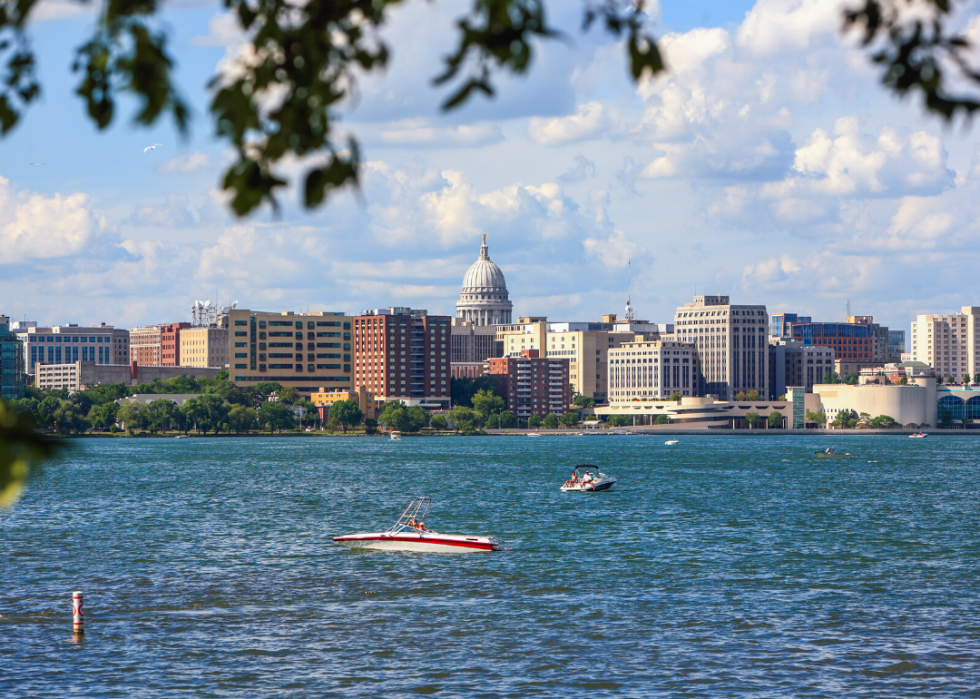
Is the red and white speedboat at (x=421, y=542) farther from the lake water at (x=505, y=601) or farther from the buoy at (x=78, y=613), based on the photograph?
the buoy at (x=78, y=613)

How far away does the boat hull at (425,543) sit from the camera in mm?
61688

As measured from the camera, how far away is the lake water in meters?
34.8

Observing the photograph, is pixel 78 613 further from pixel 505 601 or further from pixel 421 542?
pixel 421 542

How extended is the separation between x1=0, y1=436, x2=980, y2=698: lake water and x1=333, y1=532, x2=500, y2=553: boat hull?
117 cm

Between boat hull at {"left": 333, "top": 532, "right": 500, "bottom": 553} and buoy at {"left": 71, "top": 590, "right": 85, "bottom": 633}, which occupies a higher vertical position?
buoy at {"left": 71, "top": 590, "right": 85, "bottom": 633}

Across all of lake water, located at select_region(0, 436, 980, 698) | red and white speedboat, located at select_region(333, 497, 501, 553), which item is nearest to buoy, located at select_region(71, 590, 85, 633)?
lake water, located at select_region(0, 436, 980, 698)

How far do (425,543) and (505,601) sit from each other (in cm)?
1538

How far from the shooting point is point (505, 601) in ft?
155

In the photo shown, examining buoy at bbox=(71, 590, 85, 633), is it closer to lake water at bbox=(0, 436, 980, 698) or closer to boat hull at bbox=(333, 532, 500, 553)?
lake water at bbox=(0, 436, 980, 698)

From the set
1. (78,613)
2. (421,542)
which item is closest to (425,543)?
(421,542)

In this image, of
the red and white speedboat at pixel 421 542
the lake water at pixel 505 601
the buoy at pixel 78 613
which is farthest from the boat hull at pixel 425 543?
the buoy at pixel 78 613

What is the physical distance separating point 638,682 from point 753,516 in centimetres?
5585

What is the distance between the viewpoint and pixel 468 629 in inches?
1641

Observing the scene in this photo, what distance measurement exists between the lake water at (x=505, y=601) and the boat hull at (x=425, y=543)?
117 centimetres
